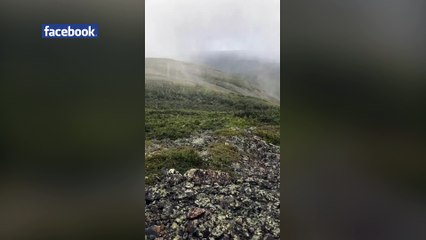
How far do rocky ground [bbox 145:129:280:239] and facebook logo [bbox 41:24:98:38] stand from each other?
126 centimetres

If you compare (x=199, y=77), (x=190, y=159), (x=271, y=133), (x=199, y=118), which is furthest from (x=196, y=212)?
(x=199, y=77)

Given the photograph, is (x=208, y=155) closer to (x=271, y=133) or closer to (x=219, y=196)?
(x=219, y=196)

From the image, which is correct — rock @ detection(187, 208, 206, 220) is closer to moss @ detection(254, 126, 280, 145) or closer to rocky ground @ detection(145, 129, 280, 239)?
rocky ground @ detection(145, 129, 280, 239)

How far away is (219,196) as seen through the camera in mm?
2938

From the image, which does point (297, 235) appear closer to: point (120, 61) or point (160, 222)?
point (160, 222)

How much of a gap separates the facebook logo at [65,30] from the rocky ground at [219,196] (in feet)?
4.12

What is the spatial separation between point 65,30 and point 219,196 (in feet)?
7.04

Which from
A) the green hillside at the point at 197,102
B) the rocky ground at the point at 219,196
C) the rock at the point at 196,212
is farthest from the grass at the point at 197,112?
the rock at the point at 196,212

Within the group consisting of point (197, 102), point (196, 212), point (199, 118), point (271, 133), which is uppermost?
point (197, 102)

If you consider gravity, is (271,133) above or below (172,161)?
above

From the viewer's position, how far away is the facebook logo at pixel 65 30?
2.90 metres

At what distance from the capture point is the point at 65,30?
2.90m

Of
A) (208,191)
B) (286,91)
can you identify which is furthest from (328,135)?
(208,191)

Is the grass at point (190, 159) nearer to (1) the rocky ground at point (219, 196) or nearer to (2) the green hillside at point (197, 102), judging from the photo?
(1) the rocky ground at point (219, 196)
